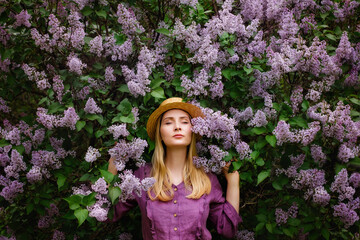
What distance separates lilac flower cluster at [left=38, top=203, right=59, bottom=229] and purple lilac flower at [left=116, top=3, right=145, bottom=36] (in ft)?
5.06

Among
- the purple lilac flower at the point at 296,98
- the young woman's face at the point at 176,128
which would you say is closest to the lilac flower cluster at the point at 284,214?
the purple lilac flower at the point at 296,98

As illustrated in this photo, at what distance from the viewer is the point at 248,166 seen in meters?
2.96

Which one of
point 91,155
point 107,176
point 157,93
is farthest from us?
point 157,93

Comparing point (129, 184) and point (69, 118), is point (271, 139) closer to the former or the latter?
point (129, 184)

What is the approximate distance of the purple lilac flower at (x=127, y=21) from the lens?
8.88 ft

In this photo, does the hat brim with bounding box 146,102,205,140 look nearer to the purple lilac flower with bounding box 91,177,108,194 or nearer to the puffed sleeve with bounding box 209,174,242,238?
the puffed sleeve with bounding box 209,174,242,238

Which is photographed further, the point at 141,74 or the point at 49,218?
the point at 49,218

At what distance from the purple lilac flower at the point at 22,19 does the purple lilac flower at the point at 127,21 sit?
681 millimetres

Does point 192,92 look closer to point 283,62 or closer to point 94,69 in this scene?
point 283,62

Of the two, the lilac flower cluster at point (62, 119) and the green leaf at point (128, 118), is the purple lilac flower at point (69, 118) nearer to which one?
the lilac flower cluster at point (62, 119)

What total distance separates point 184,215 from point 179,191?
7.2 inches

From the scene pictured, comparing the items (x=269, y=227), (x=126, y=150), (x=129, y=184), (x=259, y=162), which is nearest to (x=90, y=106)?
(x=126, y=150)

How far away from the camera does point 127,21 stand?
9.03 feet

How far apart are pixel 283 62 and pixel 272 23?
678 mm
